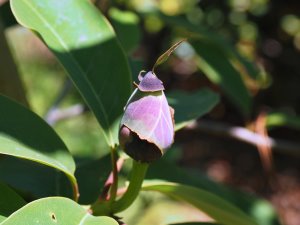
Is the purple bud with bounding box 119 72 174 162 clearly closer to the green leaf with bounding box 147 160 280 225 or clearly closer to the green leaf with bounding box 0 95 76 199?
the green leaf with bounding box 0 95 76 199

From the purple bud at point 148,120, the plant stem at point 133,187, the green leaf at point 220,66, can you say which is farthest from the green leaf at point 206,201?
the green leaf at point 220,66

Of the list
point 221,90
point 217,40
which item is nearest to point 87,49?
point 217,40

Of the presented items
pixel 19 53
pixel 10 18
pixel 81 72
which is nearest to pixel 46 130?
pixel 81 72

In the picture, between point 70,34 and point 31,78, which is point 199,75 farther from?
point 70,34

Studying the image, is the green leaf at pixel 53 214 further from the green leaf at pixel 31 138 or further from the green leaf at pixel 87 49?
the green leaf at pixel 87 49

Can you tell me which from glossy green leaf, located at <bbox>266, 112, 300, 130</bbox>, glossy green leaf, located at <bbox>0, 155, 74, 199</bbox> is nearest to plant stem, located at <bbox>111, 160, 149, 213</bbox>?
glossy green leaf, located at <bbox>0, 155, 74, 199</bbox>

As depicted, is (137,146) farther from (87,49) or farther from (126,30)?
(126,30)
